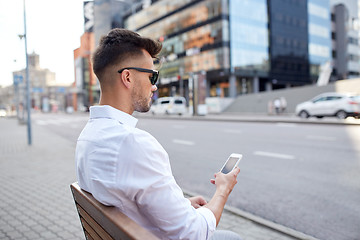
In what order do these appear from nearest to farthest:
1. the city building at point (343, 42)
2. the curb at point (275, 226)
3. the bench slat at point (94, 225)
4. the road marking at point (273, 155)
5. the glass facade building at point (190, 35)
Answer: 1. the bench slat at point (94, 225)
2. the curb at point (275, 226)
3. the road marking at point (273, 155)
4. the glass facade building at point (190, 35)
5. the city building at point (343, 42)

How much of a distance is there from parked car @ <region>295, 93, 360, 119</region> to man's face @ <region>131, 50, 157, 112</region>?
19.8 m

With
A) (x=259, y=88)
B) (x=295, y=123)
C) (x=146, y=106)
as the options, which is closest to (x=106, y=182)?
(x=146, y=106)

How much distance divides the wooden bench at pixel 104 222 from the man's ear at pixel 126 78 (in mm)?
548

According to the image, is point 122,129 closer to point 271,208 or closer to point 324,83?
point 271,208

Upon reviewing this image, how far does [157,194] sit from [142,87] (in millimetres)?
578

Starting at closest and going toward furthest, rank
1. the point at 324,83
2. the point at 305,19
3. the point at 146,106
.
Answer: the point at 146,106, the point at 324,83, the point at 305,19

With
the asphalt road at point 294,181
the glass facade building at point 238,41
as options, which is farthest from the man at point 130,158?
the glass facade building at point 238,41

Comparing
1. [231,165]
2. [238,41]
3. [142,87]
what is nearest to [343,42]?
[238,41]

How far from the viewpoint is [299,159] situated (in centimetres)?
746

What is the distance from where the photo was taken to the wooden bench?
44.7 inches

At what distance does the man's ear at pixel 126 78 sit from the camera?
1.49 metres

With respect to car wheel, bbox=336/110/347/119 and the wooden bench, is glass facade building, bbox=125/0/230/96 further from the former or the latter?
the wooden bench

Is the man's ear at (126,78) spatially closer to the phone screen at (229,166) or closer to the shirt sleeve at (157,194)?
the shirt sleeve at (157,194)

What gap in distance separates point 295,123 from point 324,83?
1900cm
